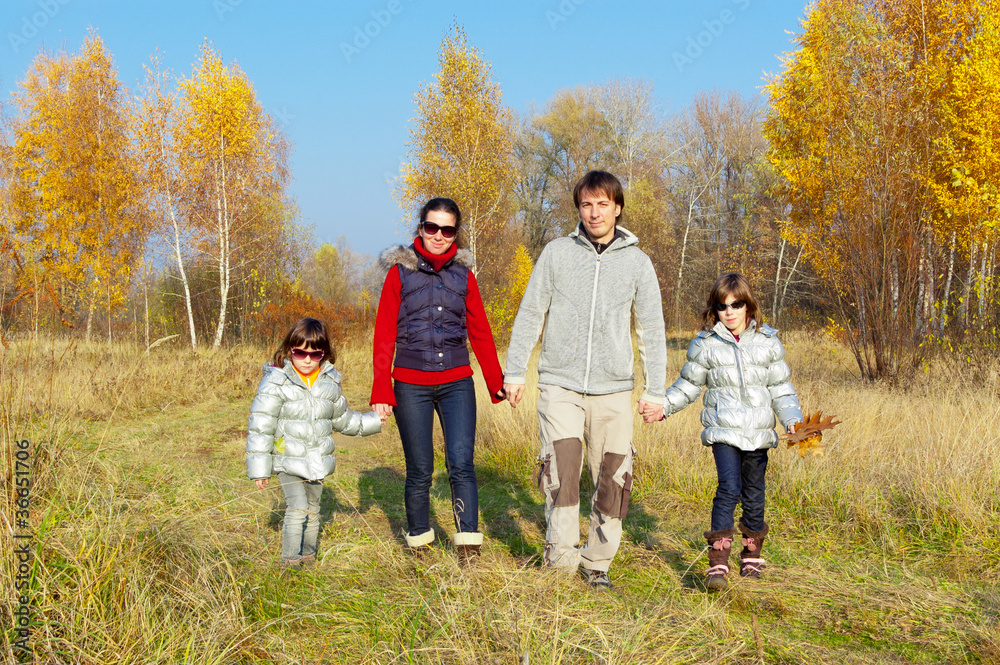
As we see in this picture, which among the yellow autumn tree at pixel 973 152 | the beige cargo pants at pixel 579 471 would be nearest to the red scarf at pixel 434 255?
the beige cargo pants at pixel 579 471

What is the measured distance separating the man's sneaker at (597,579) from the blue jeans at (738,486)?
62cm

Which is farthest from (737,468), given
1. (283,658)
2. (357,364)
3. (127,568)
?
(357,364)

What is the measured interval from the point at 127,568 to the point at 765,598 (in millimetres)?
2799

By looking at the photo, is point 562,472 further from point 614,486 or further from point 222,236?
point 222,236

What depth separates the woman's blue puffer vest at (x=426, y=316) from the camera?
11.4 ft

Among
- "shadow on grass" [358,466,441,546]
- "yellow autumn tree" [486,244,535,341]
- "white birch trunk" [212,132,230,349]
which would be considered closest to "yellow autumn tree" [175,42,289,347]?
"white birch trunk" [212,132,230,349]

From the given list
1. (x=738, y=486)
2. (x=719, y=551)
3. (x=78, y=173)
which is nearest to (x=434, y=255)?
(x=738, y=486)

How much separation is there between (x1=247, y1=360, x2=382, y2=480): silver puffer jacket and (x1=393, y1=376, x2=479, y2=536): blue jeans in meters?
0.38

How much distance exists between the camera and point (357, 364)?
46.2 feet

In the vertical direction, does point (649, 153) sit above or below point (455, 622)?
above

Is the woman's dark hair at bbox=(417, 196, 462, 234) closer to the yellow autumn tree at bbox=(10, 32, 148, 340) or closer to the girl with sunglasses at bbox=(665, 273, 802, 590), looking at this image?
the girl with sunglasses at bbox=(665, 273, 802, 590)

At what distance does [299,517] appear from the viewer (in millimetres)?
3412

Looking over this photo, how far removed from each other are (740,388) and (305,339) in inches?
88.3

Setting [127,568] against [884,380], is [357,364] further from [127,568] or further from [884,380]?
[127,568]
